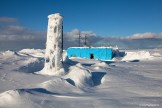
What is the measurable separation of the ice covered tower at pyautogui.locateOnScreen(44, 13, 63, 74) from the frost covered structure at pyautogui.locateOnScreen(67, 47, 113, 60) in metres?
26.6

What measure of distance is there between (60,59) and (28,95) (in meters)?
6.06

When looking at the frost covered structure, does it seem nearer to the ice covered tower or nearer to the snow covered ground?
the snow covered ground

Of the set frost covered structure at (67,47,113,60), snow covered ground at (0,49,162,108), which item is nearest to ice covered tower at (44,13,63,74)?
snow covered ground at (0,49,162,108)

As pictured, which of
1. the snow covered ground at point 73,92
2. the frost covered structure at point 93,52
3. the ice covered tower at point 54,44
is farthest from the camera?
the frost covered structure at point 93,52

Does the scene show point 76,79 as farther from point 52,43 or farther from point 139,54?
point 139,54

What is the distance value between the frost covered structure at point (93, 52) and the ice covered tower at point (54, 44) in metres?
26.6

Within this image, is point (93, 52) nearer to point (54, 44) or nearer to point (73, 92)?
point (54, 44)

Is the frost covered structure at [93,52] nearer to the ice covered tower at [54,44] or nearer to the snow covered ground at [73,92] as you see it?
the snow covered ground at [73,92]

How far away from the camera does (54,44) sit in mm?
11250

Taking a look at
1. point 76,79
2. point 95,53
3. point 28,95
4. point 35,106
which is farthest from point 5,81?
point 95,53

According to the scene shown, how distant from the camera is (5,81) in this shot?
890 cm

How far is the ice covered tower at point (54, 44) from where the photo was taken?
36.7ft

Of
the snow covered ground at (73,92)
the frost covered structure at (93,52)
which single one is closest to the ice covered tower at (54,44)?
the snow covered ground at (73,92)

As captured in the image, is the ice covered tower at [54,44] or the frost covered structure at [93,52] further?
the frost covered structure at [93,52]
